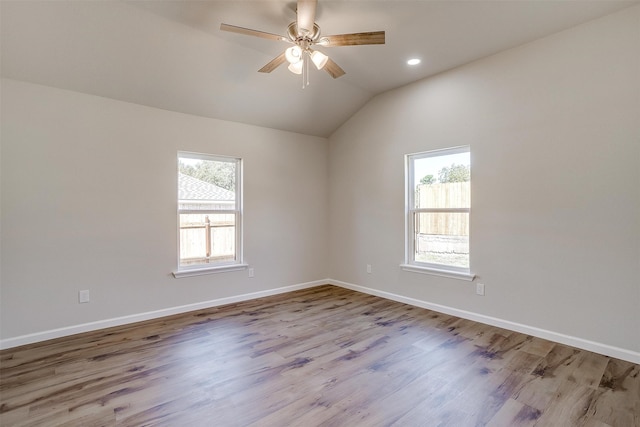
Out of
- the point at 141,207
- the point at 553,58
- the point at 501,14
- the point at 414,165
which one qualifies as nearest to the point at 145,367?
the point at 141,207

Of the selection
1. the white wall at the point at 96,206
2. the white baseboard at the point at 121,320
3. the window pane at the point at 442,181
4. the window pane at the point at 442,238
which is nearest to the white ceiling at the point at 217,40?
the white wall at the point at 96,206

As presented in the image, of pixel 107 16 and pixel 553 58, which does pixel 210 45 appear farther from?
pixel 553 58

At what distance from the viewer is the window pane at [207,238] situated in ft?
13.2

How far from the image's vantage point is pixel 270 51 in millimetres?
3352

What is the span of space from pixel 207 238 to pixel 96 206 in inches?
50.9

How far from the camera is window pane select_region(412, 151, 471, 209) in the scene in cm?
377

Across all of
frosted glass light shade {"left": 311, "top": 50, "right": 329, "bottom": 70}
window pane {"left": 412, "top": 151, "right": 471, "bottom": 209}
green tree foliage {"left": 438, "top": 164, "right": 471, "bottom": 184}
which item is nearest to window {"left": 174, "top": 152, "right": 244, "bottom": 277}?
frosted glass light shade {"left": 311, "top": 50, "right": 329, "bottom": 70}

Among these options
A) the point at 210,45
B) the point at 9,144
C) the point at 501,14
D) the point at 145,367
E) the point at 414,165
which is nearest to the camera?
the point at 145,367

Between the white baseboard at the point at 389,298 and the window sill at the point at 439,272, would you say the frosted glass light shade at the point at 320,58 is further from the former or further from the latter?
the white baseboard at the point at 389,298

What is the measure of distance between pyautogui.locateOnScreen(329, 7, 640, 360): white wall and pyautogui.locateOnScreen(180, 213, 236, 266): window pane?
2.39 m

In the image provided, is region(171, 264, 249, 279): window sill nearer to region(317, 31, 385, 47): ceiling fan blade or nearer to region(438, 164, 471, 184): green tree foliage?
region(438, 164, 471, 184): green tree foliage

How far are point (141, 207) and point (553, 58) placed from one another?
179 inches

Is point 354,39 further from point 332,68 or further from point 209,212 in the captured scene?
point 209,212

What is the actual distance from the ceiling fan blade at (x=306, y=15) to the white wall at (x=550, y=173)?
2118mm
